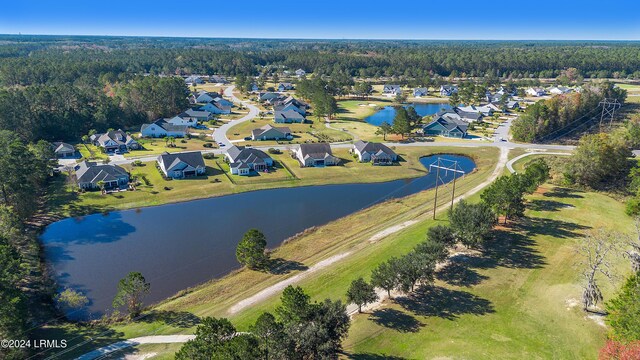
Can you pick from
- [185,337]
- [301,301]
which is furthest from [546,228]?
[185,337]

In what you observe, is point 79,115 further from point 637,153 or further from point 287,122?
point 637,153

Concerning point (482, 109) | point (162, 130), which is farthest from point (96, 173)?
point (482, 109)

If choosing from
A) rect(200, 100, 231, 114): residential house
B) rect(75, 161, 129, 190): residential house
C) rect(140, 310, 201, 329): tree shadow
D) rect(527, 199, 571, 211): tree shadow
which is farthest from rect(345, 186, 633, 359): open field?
rect(200, 100, 231, 114): residential house

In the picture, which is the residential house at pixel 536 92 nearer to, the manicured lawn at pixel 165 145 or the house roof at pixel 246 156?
the manicured lawn at pixel 165 145

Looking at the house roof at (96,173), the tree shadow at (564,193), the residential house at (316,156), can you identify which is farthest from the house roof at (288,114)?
the tree shadow at (564,193)

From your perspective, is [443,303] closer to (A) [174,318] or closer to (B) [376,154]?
(A) [174,318]
